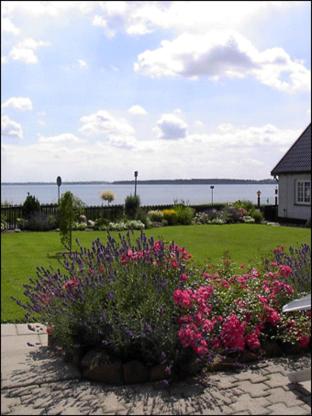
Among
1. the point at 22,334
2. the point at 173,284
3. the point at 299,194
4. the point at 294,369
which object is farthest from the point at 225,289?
the point at 22,334

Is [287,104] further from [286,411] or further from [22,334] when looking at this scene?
[22,334]

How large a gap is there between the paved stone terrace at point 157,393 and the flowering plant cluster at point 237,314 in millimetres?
187

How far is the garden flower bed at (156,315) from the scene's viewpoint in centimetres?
297

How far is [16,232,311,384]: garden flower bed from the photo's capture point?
9.75ft

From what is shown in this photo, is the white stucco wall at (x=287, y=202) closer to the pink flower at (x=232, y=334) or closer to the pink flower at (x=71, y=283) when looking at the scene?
the pink flower at (x=232, y=334)

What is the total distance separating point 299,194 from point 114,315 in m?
1.45

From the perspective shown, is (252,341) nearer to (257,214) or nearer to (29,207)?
(257,214)

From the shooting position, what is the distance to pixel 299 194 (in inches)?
113

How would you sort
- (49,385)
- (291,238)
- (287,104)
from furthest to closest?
(291,238), (49,385), (287,104)

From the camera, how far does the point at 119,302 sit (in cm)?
321

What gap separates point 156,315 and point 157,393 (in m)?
0.52

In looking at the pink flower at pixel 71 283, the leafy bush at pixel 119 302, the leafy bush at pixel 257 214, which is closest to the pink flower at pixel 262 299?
the leafy bush at pixel 119 302

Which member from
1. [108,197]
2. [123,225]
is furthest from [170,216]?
[123,225]

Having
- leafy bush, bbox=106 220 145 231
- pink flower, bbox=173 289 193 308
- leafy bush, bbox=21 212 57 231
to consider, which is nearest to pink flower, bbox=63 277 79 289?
pink flower, bbox=173 289 193 308
